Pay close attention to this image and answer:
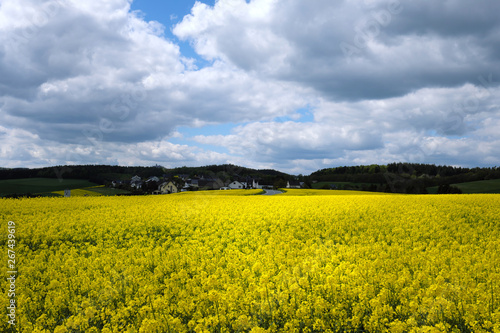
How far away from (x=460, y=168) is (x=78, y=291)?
117m

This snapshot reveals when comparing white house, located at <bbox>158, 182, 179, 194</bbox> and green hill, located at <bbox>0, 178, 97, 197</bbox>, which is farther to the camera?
white house, located at <bbox>158, 182, 179, 194</bbox>

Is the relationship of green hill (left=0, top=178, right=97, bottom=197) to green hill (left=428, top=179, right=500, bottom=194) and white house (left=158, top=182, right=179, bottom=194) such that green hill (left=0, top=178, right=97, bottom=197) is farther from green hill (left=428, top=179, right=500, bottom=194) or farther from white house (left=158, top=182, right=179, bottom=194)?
green hill (left=428, top=179, right=500, bottom=194)

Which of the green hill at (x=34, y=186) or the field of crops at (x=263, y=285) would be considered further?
the green hill at (x=34, y=186)

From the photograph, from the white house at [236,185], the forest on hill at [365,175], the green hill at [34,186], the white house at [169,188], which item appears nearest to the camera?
the green hill at [34,186]

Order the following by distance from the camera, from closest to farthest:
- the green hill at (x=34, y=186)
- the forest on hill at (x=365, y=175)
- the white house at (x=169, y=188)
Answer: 1. the green hill at (x=34, y=186)
2. the forest on hill at (x=365, y=175)
3. the white house at (x=169, y=188)

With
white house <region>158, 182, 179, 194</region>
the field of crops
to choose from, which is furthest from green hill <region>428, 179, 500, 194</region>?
white house <region>158, 182, 179, 194</region>

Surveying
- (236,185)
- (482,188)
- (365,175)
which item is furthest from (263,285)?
(236,185)

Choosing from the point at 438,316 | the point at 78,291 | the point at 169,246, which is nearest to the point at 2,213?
the point at 169,246

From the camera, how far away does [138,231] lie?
13.8m

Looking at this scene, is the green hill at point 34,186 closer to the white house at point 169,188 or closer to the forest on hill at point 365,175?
the forest on hill at point 365,175

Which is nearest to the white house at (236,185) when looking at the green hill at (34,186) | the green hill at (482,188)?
the green hill at (34,186)

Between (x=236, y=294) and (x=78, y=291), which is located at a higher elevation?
(x=236, y=294)

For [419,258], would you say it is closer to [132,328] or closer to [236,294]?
[236,294]

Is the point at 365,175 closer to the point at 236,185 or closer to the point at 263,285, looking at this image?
the point at 236,185
